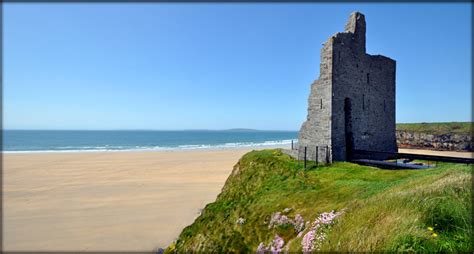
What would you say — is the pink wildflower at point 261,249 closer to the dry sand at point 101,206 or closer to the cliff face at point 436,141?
the dry sand at point 101,206

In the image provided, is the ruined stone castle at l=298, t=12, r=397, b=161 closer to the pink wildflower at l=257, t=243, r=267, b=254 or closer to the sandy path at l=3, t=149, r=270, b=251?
the pink wildflower at l=257, t=243, r=267, b=254

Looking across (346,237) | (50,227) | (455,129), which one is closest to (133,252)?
(50,227)

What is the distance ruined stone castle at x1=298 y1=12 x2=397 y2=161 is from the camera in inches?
520

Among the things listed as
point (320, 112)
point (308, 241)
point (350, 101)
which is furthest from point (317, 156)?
point (308, 241)

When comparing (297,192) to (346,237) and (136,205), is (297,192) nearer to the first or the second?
(346,237)

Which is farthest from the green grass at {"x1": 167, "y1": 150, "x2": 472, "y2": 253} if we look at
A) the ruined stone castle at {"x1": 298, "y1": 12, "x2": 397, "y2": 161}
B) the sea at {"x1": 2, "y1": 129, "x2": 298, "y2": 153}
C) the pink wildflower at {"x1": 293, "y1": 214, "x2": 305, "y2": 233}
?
the sea at {"x1": 2, "y1": 129, "x2": 298, "y2": 153}

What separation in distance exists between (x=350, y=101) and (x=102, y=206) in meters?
14.8

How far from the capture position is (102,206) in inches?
636

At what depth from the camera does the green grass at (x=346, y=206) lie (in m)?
4.79

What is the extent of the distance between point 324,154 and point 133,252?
8999 millimetres

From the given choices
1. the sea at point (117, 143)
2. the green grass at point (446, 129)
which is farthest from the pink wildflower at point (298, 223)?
the sea at point (117, 143)

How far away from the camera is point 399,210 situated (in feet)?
17.5

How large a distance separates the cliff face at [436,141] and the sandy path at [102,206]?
94.4ft

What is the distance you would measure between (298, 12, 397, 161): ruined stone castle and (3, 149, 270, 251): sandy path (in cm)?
779
